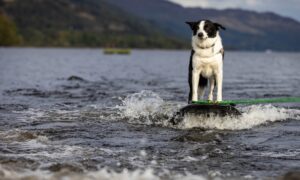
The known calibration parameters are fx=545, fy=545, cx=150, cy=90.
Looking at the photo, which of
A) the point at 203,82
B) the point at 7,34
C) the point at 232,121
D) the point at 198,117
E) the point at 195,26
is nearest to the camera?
the point at 195,26

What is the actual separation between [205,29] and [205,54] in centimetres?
66

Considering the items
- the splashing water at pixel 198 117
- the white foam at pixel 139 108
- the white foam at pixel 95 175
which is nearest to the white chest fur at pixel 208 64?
the splashing water at pixel 198 117

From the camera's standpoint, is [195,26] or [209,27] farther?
[195,26]

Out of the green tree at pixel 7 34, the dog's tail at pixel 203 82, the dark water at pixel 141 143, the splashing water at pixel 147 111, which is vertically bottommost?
the dark water at pixel 141 143

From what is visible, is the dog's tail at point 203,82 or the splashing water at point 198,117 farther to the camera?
the dog's tail at point 203,82

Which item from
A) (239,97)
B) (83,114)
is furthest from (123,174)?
(239,97)

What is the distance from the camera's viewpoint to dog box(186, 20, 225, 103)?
13770mm

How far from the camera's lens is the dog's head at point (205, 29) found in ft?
44.8

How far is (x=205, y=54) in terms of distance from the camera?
45.8ft

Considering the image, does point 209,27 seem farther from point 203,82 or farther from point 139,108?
point 139,108

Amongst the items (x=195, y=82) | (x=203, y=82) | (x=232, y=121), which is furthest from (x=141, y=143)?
(x=203, y=82)

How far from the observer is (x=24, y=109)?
18.8 m

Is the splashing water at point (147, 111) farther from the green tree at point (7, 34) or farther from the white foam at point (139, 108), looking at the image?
the green tree at point (7, 34)

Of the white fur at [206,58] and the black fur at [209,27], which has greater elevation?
the black fur at [209,27]
